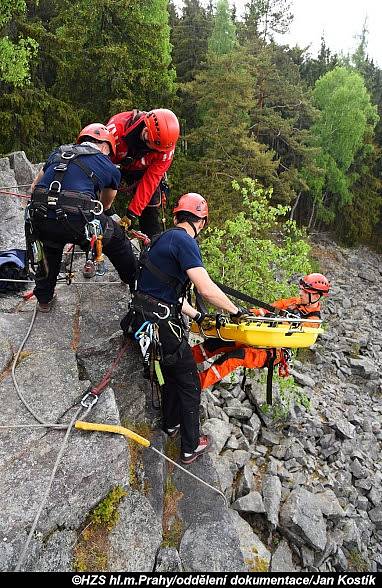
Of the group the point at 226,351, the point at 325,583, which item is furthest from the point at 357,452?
the point at 226,351

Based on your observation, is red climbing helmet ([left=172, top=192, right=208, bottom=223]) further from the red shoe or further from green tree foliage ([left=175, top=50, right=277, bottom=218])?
green tree foliage ([left=175, top=50, right=277, bottom=218])

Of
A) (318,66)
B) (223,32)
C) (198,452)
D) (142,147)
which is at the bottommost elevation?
(198,452)

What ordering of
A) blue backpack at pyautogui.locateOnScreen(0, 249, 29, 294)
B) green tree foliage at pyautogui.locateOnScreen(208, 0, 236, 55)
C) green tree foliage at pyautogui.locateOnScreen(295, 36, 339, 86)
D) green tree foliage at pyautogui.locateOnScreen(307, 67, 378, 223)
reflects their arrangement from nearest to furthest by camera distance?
blue backpack at pyautogui.locateOnScreen(0, 249, 29, 294), green tree foliage at pyautogui.locateOnScreen(208, 0, 236, 55), green tree foliage at pyautogui.locateOnScreen(307, 67, 378, 223), green tree foliage at pyautogui.locateOnScreen(295, 36, 339, 86)

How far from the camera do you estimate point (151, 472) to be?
15.2 feet

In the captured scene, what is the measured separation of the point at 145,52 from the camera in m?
16.2

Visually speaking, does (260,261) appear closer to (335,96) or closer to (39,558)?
(39,558)

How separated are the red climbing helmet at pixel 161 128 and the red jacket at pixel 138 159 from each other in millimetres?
177

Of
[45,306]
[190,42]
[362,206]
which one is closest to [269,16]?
[190,42]

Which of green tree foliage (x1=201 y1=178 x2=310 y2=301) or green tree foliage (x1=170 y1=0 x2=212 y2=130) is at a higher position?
green tree foliage (x1=170 y1=0 x2=212 y2=130)

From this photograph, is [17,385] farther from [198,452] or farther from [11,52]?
[11,52]

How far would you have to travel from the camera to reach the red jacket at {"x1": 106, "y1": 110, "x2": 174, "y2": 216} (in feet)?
18.5

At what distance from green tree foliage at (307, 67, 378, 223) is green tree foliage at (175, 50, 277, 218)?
8.39 metres

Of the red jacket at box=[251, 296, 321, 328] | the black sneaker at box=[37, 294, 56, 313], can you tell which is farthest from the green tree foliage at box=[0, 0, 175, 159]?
the red jacket at box=[251, 296, 321, 328]

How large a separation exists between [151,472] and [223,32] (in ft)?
82.9
